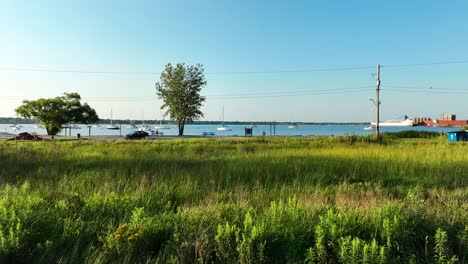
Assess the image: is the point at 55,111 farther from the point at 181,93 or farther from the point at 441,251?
the point at 441,251

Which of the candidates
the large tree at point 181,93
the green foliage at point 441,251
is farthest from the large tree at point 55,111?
the green foliage at point 441,251

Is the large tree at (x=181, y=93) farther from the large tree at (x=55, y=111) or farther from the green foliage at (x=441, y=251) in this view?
the green foliage at (x=441, y=251)

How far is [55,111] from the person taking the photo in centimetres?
7594

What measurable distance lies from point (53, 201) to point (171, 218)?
2.62 metres

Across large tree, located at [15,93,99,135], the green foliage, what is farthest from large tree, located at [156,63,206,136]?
the green foliage

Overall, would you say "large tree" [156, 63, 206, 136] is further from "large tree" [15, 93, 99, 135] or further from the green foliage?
the green foliage

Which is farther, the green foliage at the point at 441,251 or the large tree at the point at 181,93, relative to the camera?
the large tree at the point at 181,93

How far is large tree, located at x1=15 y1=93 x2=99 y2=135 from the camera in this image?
7588cm

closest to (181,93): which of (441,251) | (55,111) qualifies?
(55,111)

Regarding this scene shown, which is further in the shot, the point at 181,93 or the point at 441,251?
the point at 181,93

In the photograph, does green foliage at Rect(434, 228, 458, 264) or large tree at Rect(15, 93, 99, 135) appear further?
large tree at Rect(15, 93, 99, 135)

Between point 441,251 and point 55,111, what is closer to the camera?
point 441,251

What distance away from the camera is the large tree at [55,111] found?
75.9 metres

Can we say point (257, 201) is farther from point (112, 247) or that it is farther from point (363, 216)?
point (112, 247)
